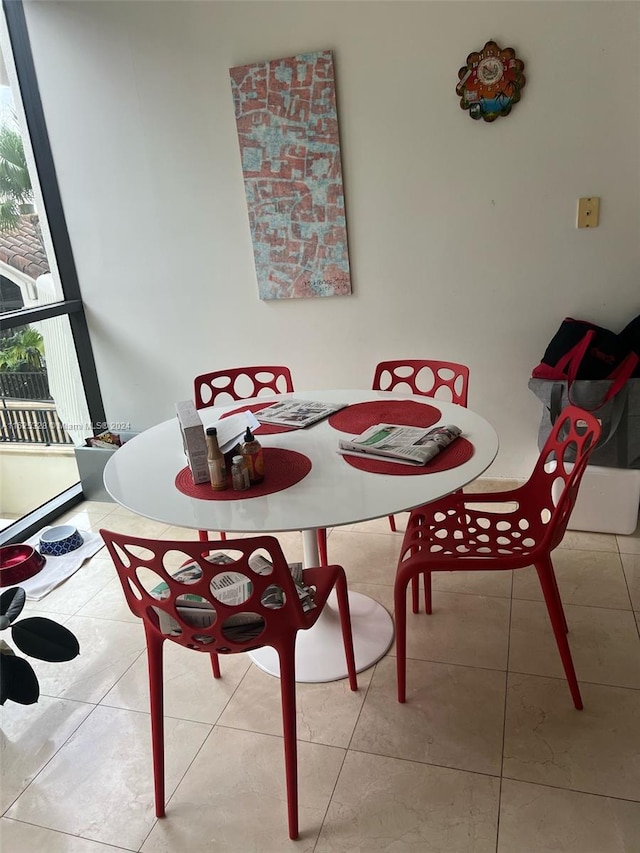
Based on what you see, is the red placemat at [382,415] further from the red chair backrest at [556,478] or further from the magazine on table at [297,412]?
the red chair backrest at [556,478]

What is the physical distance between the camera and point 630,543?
254 cm

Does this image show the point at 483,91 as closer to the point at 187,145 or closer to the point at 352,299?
the point at 352,299

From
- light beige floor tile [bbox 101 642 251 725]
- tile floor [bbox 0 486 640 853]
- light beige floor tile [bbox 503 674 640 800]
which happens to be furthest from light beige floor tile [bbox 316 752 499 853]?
light beige floor tile [bbox 101 642 251 725]

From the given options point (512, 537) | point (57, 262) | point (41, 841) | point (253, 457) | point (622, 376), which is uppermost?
point (57, 262)

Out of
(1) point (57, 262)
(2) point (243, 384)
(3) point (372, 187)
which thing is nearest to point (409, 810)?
(2) point (243, 384)

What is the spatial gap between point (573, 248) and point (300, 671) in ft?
6.69

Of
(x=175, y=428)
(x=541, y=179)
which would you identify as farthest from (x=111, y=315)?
(x=541, y=179)

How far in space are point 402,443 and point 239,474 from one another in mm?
487

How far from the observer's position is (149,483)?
167 centimetres

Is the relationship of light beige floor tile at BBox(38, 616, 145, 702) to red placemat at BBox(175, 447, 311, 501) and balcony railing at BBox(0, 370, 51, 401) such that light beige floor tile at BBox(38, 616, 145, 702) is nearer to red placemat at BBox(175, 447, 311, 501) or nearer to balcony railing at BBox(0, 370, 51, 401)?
red placemat at BBox(175, 447, 311, 501)

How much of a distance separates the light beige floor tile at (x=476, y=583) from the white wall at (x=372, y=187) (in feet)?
2.68

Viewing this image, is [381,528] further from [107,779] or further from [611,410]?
[107,779]

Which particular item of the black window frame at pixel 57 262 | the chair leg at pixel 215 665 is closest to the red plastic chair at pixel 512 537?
the chair leg at pixel 215 665

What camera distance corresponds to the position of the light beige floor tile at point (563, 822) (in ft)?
4.52
